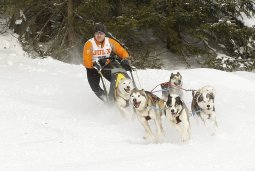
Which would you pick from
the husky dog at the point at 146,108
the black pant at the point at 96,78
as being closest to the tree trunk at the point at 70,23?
the black pant at the point at 96,78

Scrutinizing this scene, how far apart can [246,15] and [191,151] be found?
26.2 ft

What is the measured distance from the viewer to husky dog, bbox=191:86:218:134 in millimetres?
6543

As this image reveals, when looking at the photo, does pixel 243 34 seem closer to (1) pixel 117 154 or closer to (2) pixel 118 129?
(2) pixel 118 129

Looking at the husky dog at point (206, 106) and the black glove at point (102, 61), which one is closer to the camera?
the husky dog at point (206, 106)

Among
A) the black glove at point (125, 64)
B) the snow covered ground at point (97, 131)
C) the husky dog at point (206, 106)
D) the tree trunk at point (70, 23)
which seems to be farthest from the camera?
the tree trunk at point (70, 23)

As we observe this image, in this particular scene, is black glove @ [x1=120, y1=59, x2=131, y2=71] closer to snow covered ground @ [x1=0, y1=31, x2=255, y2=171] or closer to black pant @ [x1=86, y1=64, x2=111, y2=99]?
black pant @ [x1=86, y1=64, x2=111, y2=99]

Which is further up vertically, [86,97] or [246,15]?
[246,15]

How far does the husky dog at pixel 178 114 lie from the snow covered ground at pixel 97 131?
19 cm

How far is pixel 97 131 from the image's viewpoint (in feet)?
23.3

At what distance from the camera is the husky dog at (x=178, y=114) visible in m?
6.08

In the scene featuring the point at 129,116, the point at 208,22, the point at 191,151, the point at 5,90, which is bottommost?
the point at 191,151

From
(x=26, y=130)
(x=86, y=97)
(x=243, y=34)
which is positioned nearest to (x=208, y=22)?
(x=243, y=34)

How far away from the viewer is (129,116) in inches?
301

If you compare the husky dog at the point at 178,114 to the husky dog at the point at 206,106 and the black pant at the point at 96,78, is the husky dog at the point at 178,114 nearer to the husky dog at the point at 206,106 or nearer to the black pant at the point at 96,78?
the husky dog at the point at 206,106
